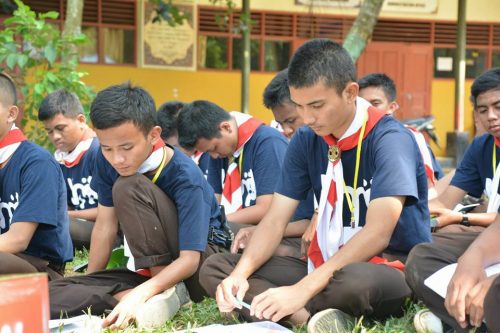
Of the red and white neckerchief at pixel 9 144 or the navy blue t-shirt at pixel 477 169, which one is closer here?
the red and white neckerchief at pixel 9 144

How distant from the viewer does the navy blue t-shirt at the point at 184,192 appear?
3292 mm

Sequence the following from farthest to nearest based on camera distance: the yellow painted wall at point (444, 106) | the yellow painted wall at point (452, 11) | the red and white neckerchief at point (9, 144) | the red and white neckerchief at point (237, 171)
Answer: the yellow painted wall at point (444, 106) < the yellow painted wall at point (452, 11) < the red and white neckerchief at point (237, 171) < the red and white neckerchief at point (9, 144)

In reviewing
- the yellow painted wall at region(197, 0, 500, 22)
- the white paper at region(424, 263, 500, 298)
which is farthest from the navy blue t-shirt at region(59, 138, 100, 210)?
the yellow painted wall at region(197, 0, 500, 22)

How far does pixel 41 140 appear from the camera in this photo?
653 cm

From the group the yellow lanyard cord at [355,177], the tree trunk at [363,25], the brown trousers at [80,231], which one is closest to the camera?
the yellow lanyard cord at [355,177]

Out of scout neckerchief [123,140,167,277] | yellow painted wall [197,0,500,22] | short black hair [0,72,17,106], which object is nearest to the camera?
scout neckerchief [123,140,167,277]

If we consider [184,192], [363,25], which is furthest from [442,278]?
[363,25]

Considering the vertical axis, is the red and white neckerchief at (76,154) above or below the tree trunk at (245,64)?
below

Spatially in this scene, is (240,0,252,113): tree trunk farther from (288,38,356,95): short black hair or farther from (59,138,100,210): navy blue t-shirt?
(288,38,356,95): short black hair

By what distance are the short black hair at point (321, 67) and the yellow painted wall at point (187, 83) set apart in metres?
8.44

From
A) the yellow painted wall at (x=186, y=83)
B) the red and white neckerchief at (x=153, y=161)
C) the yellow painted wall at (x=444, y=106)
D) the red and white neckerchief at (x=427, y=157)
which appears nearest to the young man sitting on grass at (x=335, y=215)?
the red and white neckerchief at (x=153, y=161)

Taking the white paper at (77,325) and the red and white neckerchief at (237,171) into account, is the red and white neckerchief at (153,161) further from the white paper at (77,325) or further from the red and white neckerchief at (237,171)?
the red and white neckerchief at (237,171)

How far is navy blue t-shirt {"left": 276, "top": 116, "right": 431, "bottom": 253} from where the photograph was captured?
9.36ft

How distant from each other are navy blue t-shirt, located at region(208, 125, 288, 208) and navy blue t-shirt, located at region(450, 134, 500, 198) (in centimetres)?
102
